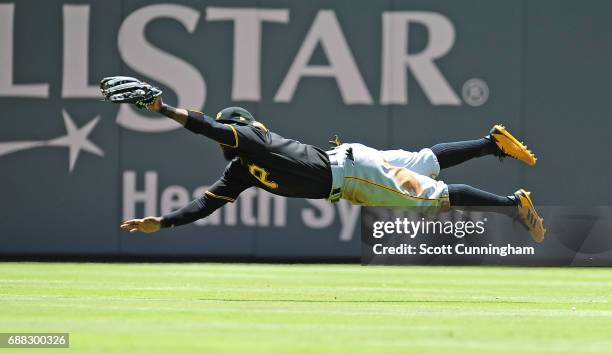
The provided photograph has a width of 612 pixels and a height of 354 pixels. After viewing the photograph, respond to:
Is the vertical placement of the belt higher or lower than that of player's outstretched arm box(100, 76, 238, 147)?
lower

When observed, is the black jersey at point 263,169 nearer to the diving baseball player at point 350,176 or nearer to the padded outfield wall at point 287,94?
the diving baseball player at point 350,176

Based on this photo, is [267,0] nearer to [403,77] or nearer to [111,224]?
[403,77]

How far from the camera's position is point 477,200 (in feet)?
33.6

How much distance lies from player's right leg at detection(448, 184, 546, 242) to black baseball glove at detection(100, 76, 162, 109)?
110 inches

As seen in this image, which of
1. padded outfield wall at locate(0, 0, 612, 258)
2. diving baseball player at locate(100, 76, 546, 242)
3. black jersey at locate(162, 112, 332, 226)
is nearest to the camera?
black jersey at locate(162, 112, 332, 226)

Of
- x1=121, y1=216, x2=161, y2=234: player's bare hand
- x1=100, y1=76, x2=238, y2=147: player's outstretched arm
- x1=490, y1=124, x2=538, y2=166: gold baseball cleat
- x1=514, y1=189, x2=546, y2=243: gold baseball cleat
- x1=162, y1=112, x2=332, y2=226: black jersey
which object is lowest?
x1=121, y1=216, x2=161, y2=234: player's bare hand

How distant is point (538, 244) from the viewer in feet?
51.3

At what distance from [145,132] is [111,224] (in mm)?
1347

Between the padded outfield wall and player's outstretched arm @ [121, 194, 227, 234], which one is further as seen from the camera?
the padded outfield wall

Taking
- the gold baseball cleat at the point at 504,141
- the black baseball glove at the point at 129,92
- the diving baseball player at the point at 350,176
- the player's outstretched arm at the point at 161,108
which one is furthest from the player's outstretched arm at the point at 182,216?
the gold baseball cleat at the point at 504,141

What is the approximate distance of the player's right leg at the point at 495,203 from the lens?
33.7ft

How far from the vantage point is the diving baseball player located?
10.1 meters

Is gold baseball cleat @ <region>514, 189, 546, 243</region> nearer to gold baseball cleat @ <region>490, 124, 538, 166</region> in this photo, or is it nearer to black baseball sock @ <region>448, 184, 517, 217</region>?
black baseball sock @ <region>448, 184, 517, 217</region>

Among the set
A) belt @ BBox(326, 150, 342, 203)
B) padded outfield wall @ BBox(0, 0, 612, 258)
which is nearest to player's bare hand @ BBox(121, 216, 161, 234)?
belt @ BBox(326, 150, 342, 203)
